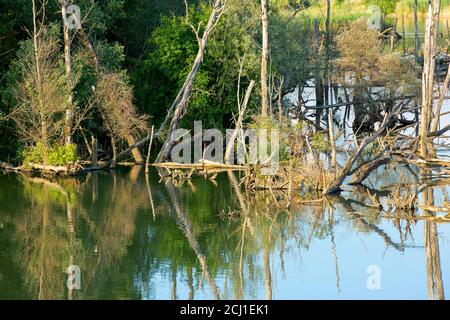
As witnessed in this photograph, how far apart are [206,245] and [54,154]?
34.0 feet

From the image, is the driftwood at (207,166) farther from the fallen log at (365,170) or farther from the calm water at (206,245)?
the fallen log at (365,170)

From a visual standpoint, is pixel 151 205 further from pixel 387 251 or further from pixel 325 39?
pixel 325 39

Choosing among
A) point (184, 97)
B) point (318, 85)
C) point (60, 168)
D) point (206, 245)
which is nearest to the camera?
point (206, 245)

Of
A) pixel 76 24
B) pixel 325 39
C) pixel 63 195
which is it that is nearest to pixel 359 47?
pixel 325 39

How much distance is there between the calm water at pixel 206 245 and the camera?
51.8 ft

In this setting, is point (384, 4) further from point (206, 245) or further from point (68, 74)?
point (206, 245)

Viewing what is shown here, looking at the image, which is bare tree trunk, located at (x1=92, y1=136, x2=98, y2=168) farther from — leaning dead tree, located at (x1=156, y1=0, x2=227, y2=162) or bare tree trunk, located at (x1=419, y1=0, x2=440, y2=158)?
bare tree trunk, located at (x1=419, y1=0, x2=440, y2=158)

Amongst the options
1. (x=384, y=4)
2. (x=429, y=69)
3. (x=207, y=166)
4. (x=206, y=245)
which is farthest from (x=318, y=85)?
(x=384, y=4)

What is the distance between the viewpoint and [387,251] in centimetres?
1855

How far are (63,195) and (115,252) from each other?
670 cm

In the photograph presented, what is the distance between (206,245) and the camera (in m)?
19.2

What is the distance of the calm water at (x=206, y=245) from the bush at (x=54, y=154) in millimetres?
2141

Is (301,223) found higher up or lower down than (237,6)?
lower down

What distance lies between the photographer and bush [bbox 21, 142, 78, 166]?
28359 millimetres
